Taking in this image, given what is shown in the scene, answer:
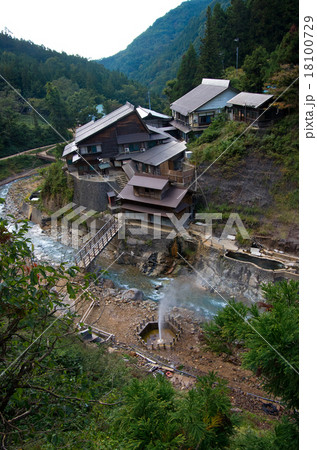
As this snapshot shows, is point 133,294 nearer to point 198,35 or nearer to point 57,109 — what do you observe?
point 57,109

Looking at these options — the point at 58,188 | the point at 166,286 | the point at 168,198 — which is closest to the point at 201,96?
the point at 168,198

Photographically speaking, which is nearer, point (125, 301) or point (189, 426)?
point (189, 426)

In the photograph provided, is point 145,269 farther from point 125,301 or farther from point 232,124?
point 232,124

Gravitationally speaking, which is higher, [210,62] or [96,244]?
[210,62]

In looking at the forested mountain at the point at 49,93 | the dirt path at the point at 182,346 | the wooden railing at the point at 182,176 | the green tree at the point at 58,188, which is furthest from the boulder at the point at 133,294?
the forested mountain at the point at 49,93

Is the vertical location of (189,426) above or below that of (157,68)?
below

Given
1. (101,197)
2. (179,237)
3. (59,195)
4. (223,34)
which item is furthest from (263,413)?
(223,34)
